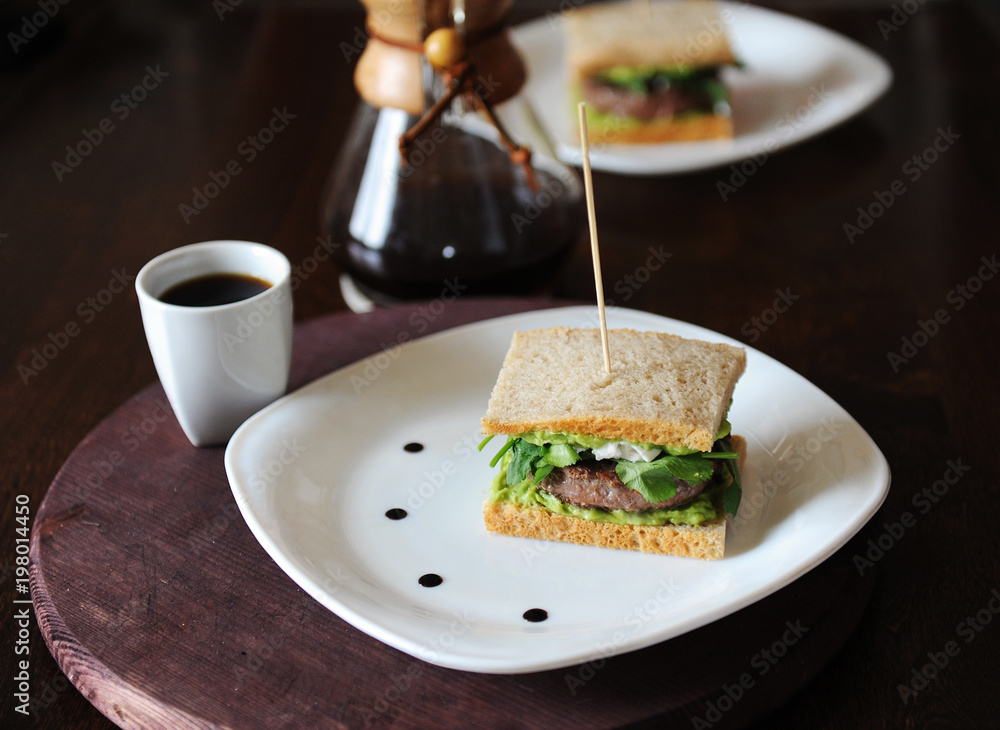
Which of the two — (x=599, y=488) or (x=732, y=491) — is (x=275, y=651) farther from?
(x=732, y=491)

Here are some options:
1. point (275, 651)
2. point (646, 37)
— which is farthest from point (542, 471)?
point (646, 37)

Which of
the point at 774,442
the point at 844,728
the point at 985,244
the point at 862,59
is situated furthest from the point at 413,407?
the point at 862,59

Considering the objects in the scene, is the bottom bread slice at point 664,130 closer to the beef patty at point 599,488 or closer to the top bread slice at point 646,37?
the top bread slice at point 646,37

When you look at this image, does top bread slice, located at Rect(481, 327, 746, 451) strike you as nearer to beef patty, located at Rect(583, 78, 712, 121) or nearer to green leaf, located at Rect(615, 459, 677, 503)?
green leaf, located at Rect(615, 459, 677, 503)

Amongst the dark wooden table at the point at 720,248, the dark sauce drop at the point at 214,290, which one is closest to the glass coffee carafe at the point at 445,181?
the dark wooden table at the point at 720,248

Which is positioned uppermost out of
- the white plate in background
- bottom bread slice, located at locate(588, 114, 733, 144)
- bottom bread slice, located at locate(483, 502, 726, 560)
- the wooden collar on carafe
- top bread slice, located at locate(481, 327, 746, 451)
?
the wooden collar on carafe

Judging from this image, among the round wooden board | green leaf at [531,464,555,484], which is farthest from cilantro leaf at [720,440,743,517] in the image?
green leaf at [531,464,555,484]
